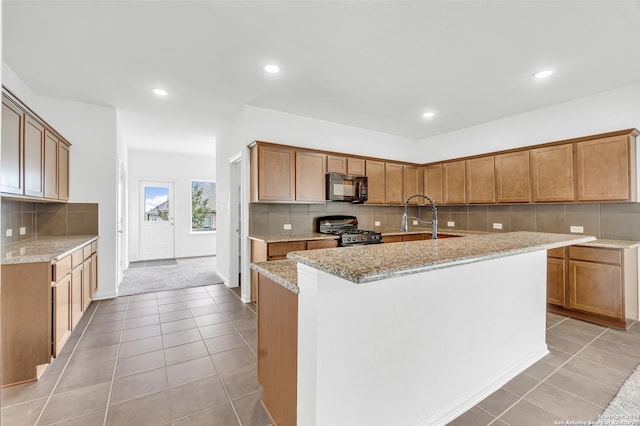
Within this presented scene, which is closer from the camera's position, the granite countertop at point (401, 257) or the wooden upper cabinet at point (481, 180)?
the granite countertop at point (401, 257)

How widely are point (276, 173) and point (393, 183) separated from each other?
2.21 meters

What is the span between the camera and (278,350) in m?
1.85

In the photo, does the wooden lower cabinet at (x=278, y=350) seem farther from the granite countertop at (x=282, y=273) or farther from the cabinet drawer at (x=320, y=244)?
the cabinet drawer at (x=320, y=244)

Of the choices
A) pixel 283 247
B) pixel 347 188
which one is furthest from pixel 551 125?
pixel 283 247

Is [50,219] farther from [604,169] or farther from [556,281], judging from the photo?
[604,169]

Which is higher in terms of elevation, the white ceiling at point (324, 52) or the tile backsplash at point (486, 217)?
the white ceiling at point (324, 52)

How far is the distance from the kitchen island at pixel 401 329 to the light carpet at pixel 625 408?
0.54 m

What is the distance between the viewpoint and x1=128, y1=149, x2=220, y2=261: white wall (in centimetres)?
724

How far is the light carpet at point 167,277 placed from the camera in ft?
16.0

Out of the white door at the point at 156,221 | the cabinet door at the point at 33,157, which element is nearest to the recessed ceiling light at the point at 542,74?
the cabinet door at the point at 33,157

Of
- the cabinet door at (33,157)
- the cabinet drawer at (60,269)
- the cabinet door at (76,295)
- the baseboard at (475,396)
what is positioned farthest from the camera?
the cabinet door at (76,295)

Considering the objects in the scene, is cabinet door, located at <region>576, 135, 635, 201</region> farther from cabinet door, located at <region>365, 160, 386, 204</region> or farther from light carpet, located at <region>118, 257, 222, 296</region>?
light carpet, located at <region>118, 257, 222, 296</region>

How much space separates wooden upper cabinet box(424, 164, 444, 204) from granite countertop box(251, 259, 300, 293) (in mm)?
4006

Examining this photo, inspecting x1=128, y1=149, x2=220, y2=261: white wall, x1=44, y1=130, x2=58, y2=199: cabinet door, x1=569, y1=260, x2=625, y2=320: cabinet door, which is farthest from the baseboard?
x1=128, y1=149, x2=220, y2=261: white wall
